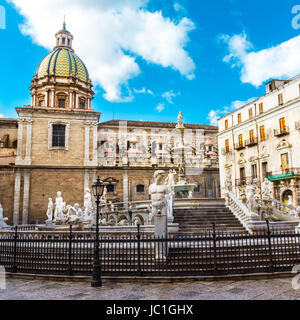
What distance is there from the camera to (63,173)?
1265 inches

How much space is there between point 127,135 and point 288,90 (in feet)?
70.9

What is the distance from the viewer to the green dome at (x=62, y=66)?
3891cm

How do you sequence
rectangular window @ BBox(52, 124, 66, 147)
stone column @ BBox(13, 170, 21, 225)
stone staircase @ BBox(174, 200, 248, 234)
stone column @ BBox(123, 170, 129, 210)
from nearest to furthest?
stone staircase @ BBox(174, 200, 248, 234) → stone column @ BBox(13, 170, 21, 225) → rectangular window @ BBox(52, 124, 66, 147) → stone column @ BBox(123, 170, 129, 210)

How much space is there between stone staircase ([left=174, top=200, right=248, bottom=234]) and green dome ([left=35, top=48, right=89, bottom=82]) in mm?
30251

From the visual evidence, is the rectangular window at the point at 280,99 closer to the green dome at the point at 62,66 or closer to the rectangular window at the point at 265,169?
the rectangular window at the point at 265,169

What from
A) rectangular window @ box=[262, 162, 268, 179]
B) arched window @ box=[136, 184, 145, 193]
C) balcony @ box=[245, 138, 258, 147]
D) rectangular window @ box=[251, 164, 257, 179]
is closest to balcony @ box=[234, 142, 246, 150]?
balcony @ box=[245, 138, 258, 147]

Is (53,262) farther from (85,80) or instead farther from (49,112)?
(85,80)

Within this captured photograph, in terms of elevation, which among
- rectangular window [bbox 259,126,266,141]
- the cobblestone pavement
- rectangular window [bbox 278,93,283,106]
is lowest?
the cobblestone pavement

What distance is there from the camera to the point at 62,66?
39.2 meters

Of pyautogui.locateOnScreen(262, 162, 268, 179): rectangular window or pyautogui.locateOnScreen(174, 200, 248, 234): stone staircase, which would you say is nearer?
pyautogui.locateOnScreen(174, 200, 248, 234): stone staircase

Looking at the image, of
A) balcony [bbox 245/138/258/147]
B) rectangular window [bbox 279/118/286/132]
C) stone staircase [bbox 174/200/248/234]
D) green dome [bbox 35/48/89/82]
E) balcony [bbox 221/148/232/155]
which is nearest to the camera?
stone staircase [bbox 174/200/248/234]

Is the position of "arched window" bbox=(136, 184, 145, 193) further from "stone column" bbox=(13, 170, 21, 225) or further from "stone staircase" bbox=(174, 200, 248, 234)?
"stone staircase" bbox=(174, 200, 248, 234)

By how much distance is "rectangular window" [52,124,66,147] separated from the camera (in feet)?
109
